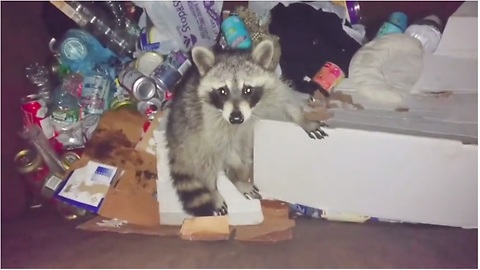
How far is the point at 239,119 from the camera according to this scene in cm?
145

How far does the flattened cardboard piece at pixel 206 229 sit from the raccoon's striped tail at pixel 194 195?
0.03 meters

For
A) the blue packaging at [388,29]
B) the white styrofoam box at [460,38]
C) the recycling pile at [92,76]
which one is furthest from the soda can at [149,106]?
the white styrofoam box at [460,38]

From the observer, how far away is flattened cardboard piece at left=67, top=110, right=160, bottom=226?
1.64m

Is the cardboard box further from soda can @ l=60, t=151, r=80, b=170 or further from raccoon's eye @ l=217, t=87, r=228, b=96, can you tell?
soda can @ l=60, t=151, r=80, b=170

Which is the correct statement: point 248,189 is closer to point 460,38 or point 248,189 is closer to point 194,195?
point 194,195

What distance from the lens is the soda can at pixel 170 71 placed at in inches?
70.4

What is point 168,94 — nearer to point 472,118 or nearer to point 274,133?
point 274,133

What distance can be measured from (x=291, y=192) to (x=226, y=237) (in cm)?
20

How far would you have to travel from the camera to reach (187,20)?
1.83 metres

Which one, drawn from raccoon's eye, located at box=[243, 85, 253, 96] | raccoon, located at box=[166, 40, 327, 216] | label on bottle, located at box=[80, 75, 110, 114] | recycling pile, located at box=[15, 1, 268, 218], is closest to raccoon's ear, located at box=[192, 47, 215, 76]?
raccoon, located at box=[166, 40, 327, 216]

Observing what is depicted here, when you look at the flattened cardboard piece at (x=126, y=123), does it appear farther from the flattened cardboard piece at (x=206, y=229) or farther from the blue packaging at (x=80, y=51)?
the flattened cardboard piece at (x=206, y=229)

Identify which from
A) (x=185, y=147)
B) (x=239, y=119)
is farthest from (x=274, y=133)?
(x=185, y=147)

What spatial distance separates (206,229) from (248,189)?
Result: 0.17 metres

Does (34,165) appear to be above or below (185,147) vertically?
below
